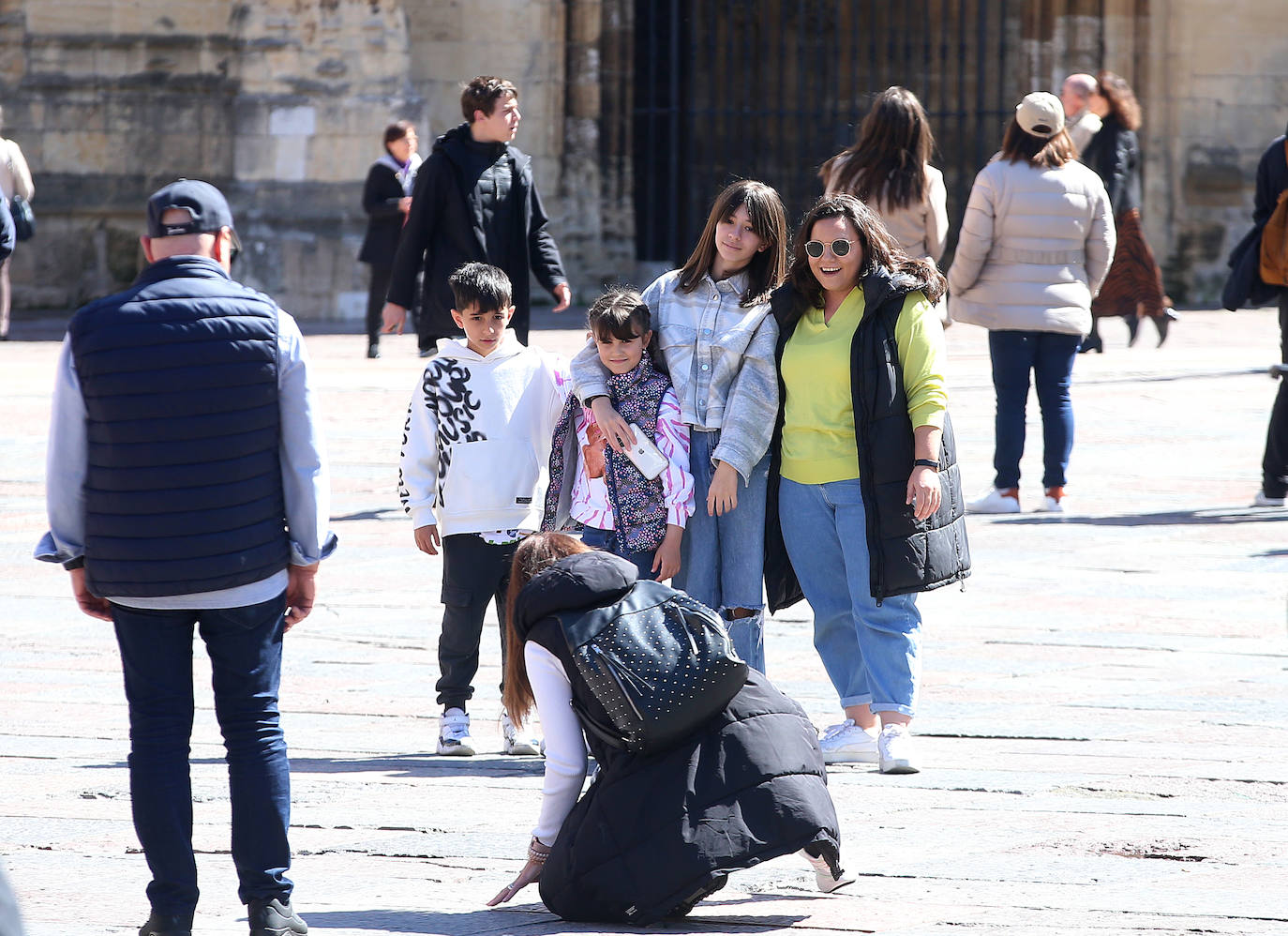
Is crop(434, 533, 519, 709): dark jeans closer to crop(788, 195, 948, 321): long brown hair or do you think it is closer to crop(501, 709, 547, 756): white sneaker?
crop(501, 709, 547, 756): white sneaker

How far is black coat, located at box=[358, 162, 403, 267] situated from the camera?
45.5 feet

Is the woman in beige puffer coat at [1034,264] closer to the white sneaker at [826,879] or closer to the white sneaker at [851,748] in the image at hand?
the white sneaker at [851,748]

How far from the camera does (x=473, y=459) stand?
5.36 m

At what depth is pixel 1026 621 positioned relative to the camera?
700 centimetres

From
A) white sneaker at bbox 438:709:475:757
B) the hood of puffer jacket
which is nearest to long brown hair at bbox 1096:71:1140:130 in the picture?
white sneaker at bbox 438:709:475:757

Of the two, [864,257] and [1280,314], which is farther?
[1280,314]

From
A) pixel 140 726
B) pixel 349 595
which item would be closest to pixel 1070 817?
pixel 140 726

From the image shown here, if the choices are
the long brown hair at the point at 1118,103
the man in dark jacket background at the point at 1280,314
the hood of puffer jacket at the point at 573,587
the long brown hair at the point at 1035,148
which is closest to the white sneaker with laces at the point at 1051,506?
the man in dark jacket background at the point at 1280,314

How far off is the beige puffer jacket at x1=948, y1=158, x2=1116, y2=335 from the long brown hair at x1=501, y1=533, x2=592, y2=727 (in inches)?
185

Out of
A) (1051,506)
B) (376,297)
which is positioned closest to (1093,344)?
(376,297)

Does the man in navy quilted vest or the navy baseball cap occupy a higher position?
the navy baseball cap

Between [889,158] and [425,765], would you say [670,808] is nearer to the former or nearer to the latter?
[425,765]

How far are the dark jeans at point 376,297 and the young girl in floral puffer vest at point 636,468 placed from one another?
8.98 m

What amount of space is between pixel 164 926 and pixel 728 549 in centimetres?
199
